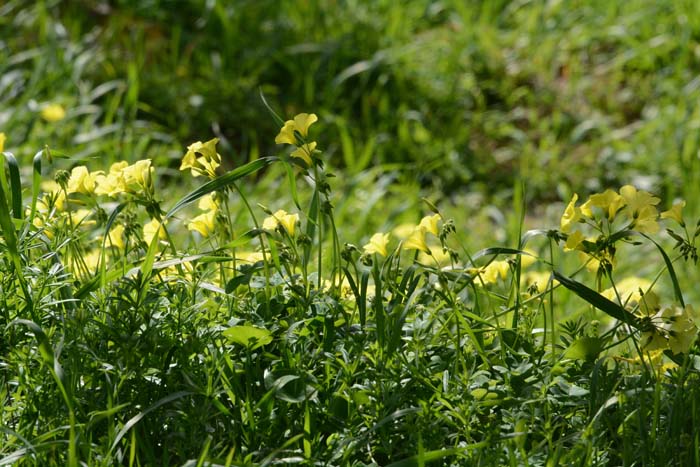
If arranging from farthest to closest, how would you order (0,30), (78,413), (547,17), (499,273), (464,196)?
(547,17) < (0,30) < (464,196) < (499,273) < (78,413)

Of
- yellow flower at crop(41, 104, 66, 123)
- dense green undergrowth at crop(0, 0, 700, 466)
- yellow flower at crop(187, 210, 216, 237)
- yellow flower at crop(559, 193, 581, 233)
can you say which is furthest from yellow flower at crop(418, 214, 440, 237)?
yellow flower at crop(41, 104, 66, 123)

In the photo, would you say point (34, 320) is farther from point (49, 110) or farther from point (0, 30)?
point (0, 30)

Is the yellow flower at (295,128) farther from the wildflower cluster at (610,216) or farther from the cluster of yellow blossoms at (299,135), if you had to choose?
the wildflower cluster at (610,216)

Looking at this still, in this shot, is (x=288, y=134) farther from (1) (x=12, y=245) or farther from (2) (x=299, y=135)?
(1) (x=12, y=245)

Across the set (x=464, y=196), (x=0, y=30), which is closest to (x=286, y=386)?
(x=464, y=196)

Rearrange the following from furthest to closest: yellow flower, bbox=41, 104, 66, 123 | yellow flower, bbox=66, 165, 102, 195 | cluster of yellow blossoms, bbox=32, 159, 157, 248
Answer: yellow flower, bbox=41, 104, 66, 123, yellow flower, bbox=66, 165, 102, 195, cluster of yellow blossoms, bbox=32, 159, 157, 248

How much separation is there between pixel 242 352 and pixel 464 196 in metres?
3.36

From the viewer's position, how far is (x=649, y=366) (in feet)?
6.68

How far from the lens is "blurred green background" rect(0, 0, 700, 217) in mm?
5113

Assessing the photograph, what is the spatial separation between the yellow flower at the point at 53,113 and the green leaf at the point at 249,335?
2995mm

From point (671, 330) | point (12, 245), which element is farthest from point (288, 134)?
point (671, 330)

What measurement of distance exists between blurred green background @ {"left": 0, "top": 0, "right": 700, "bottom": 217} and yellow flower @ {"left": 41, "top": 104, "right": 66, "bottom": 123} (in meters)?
0.06

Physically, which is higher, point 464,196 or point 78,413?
point 464,196

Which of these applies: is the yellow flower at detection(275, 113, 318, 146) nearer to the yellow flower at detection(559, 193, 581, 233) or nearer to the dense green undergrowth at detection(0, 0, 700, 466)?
the dense green undergrowth at detection(0, 0, 700, 466)
